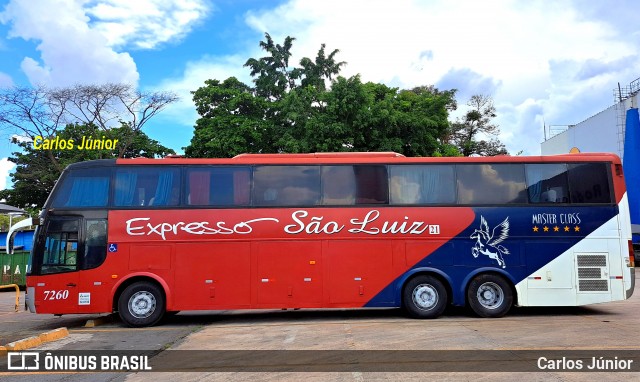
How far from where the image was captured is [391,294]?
1052 cm

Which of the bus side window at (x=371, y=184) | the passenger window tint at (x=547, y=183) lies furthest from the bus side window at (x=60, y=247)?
the passenger window tint at (x=547, y=183)

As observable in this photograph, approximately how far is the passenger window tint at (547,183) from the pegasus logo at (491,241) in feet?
3.27

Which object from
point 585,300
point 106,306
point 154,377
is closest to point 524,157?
point 585,300

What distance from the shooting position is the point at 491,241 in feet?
34.6

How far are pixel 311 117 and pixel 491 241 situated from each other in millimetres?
12632

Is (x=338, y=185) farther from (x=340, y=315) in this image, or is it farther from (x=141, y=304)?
(x=141, y=304)

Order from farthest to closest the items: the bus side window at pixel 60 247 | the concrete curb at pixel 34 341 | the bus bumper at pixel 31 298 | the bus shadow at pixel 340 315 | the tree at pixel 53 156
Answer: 1. the tree at pixel 53 156
2. the bus shadow at pixel 340 315
3. the bus side window at pixel 60 247
4. the bus bumper at pixel 31 298
5. the concrete curb at pixel 34 341

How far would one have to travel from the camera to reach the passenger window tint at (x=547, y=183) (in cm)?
1064

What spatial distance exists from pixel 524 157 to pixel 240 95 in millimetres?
18223

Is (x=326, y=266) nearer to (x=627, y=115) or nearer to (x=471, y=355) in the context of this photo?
(x=471, y=355)

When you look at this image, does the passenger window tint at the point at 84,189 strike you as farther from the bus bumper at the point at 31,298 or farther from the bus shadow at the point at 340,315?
the bus shadow at the point at 340,315

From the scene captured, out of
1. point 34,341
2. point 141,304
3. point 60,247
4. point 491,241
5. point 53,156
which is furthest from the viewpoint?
point 53,156

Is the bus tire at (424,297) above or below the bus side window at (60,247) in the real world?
below

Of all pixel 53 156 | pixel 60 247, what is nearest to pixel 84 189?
pixel 60 247
